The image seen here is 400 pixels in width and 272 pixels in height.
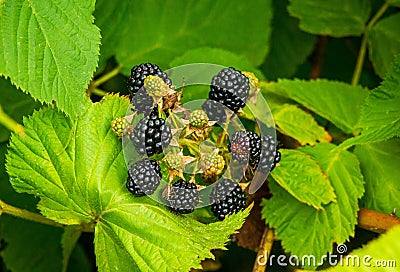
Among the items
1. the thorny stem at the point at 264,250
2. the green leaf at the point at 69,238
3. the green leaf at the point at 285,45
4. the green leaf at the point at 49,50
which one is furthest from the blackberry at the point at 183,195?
the green leaf at the point at 285,45

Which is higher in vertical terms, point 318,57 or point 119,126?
point 119,126

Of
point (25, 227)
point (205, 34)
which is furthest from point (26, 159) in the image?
point (205, 34)

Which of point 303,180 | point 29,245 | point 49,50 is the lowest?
point 29,245

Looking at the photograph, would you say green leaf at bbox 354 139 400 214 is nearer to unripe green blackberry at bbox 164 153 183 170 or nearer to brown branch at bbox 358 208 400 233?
brown branch at bbox 358 208 400 233

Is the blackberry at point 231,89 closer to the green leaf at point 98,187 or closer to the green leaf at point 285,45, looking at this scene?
the green leaf at point 98,187

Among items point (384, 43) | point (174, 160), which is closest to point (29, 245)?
point (174, 160)

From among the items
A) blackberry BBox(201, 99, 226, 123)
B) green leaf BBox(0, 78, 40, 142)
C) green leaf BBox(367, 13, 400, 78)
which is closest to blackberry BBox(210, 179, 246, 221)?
blackberry BBox(201, 99, 226, 123)

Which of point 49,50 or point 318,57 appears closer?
point 49,50

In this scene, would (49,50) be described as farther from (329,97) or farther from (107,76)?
(329,97)
